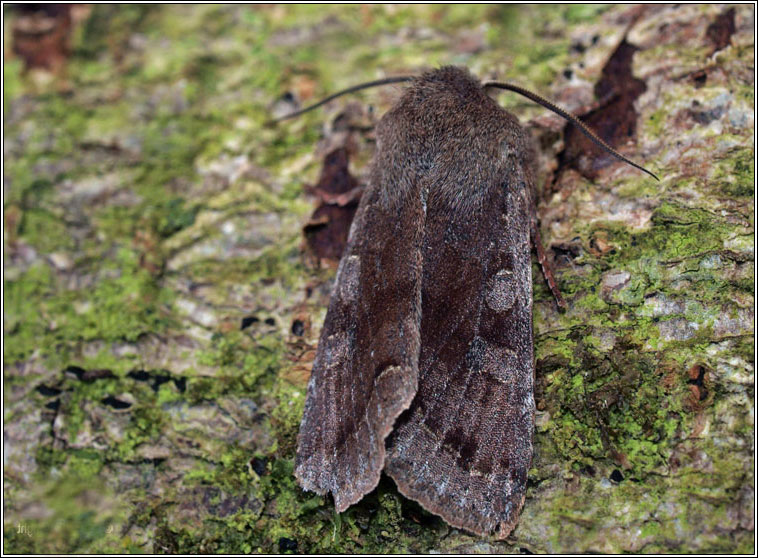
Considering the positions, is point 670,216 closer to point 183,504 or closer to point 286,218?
point 286,218

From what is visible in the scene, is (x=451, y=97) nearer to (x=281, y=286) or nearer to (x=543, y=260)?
(x=543, y=260)

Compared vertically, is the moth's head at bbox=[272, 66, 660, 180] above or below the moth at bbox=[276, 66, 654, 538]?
above

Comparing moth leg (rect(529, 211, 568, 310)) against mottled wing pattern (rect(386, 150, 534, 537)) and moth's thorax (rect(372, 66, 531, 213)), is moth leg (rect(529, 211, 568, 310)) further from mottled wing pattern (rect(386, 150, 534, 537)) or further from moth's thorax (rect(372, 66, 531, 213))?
moth's thorax (rect(372, 66, 531, 213))

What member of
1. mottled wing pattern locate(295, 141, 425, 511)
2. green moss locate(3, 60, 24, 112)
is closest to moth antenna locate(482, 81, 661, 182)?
mottled wing pattern locate(295, 141, 425, 511)

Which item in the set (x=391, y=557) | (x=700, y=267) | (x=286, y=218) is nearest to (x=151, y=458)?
(x=391, y=557)

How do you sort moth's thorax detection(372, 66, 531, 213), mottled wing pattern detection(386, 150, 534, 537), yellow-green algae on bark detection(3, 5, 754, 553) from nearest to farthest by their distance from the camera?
mottled wing pattern detection(386, 150, 534, 537) → yellow-green algae on bark detection(3, 5, 754, 553) → moth's thorax detection(372, 66, 531, 213)

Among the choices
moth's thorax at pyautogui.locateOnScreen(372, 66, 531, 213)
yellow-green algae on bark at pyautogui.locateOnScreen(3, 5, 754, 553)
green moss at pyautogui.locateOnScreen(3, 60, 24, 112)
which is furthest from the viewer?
green moss at pyautogui.locateOnScreen(3, 60, 24, 112)
